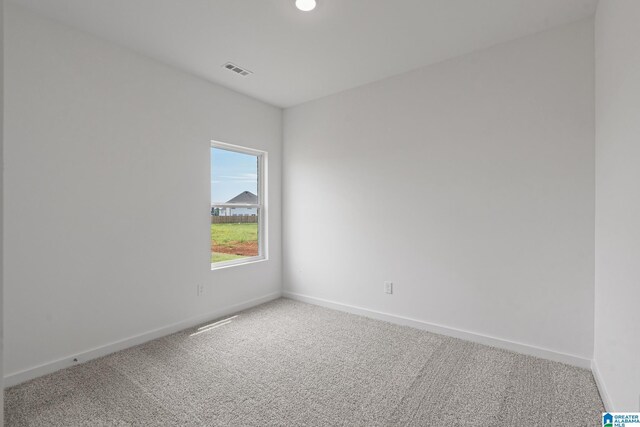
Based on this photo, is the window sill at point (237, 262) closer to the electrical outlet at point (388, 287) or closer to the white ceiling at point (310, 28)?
the electrical outlet at point (388, 287)

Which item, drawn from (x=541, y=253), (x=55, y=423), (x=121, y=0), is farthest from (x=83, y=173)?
(x=541, y=253)

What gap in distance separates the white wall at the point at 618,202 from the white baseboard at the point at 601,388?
0.08 ft

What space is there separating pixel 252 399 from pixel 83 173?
214cm

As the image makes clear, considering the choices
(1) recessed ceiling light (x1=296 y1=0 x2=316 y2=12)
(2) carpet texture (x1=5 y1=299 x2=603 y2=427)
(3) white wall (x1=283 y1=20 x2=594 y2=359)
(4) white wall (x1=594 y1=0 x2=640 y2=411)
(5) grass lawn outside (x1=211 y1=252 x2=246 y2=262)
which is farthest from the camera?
(5) grass lawn outside (x1=211 y1=252 x2=246 y2=262)

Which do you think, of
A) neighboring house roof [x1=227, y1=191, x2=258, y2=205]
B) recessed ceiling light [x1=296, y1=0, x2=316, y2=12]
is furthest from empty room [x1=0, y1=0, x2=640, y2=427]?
neighboring house roof [x1=227, y1=191, x2=258, y2=205]

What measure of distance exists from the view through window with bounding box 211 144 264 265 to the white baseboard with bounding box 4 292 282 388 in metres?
0.56

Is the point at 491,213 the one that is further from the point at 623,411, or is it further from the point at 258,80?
the point at 258,80

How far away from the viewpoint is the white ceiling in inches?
90.8

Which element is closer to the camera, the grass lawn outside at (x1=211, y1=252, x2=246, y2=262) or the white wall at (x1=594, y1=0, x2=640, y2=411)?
the white wall at (x1=594, y1=0, x2=640, y2=411)

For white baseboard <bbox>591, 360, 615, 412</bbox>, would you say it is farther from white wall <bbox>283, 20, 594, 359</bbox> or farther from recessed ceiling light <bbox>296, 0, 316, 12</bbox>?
recessed ceiling light <bbox>296, 0, 316, 12</bbox>

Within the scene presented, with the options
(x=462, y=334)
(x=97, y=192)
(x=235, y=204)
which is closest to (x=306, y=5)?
(x=97, y=192)

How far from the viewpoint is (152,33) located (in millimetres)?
2619

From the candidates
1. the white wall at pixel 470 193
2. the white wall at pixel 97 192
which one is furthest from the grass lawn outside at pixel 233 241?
the white wall at pixel 470 193

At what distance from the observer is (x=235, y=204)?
3.92 m
